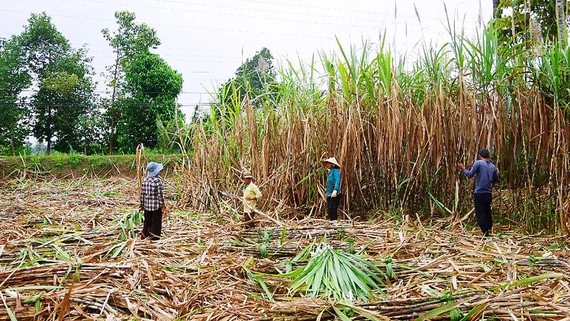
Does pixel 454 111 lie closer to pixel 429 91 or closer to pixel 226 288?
pixel 429 91

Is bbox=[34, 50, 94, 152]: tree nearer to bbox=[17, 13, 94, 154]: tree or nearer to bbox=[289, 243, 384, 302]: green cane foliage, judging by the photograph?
bbox=[17, 13, 94, 154]: tree

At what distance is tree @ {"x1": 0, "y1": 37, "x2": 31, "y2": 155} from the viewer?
16.7 meters

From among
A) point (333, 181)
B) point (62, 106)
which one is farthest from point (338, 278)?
point (62, 106)

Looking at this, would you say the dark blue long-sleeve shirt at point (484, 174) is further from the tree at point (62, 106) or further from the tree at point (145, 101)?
the tree at point (62, 106)

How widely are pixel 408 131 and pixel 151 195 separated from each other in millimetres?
2795

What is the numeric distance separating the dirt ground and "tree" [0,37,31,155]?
40.4 ft

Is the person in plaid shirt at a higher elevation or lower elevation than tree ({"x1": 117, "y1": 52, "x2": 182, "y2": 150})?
lower

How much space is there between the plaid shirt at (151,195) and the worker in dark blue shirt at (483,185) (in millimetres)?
3018

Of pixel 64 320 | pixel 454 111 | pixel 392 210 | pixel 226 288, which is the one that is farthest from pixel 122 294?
pixel 454 111

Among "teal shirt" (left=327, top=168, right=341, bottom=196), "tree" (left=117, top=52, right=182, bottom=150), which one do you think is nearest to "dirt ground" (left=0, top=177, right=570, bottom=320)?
"teal shirt" (left=327, top=168, right=341, bottom=196)

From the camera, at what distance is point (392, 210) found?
5.67 m

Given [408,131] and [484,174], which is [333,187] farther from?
[484,174]

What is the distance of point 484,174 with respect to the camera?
4922mm

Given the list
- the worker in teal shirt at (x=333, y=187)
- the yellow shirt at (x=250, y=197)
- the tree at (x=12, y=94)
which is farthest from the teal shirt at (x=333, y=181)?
the tree at (x=12, y=94)
